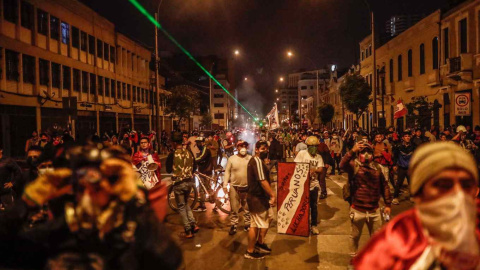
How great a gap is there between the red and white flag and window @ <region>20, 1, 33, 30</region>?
24134 millimetres

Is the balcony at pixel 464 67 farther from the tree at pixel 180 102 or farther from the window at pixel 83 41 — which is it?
the window at pixel 83 41

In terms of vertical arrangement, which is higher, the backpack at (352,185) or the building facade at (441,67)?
the building facade at (441,67)

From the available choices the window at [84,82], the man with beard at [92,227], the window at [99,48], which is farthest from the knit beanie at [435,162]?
the window at [99,48]

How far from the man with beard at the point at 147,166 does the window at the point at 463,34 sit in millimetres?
22090

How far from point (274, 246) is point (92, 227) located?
5619mm

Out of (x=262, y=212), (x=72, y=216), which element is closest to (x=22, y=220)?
(x=72, y=216)

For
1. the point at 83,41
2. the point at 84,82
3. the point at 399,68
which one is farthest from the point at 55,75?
the point at 399,68

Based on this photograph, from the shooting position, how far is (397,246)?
2105 mm

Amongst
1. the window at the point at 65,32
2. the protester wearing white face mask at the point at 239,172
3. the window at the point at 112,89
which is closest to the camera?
the protester wearing white face mask at the point at 239,172

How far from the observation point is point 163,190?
8.61 ft

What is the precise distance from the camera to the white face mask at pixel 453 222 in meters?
1.96

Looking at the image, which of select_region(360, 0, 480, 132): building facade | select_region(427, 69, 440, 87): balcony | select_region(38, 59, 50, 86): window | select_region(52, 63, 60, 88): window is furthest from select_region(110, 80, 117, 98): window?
select_region(427, 69, 440, 87): balcony

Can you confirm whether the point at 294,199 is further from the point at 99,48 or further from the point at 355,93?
the point at 99,48

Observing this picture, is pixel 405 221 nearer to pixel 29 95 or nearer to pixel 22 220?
pixel 22 220
